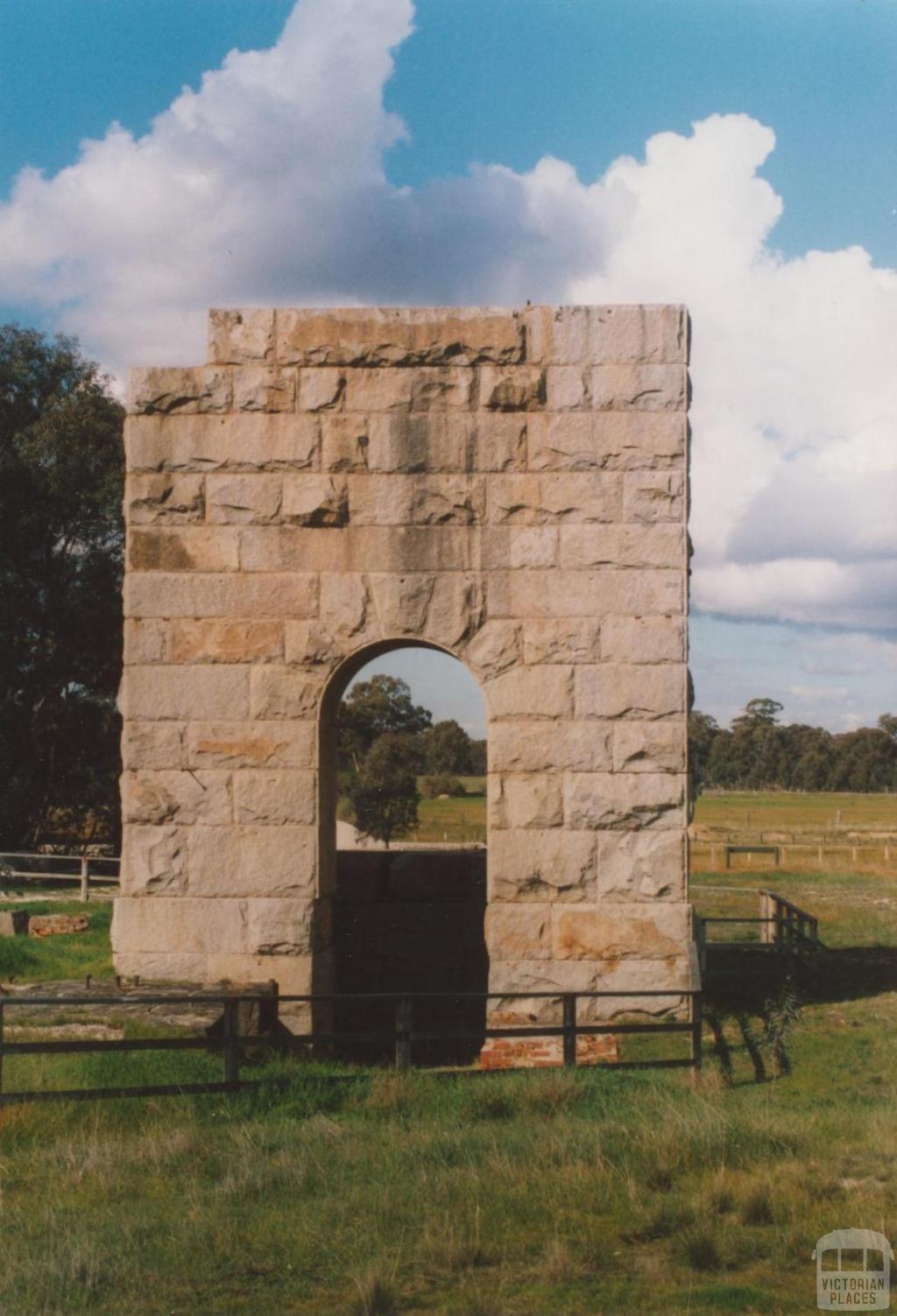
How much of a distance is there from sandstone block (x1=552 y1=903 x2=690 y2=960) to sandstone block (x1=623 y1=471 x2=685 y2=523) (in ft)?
9.40

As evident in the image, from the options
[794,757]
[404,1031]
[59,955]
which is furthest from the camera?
[794,757]

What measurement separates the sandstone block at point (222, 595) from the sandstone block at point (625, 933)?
3.04 m

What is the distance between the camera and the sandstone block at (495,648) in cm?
954

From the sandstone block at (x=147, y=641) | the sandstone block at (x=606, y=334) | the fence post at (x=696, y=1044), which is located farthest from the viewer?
the sandstone block at (x=147, y=641)

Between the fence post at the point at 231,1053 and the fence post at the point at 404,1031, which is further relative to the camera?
the fence post at the point at 404,1031

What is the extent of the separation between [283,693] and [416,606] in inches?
46.6

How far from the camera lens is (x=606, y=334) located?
9.66m

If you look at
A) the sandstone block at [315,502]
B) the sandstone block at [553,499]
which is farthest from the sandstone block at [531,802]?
the sandstone block at [315,502]

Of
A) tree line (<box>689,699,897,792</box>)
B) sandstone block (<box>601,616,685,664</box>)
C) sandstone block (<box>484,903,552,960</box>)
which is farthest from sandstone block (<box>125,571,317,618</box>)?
tree line (<box>689,699,897,792</box>)

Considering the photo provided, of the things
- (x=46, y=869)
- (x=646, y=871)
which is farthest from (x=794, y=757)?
(x=646, y=871)

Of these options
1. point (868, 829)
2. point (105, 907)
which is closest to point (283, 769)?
point (105, 907)

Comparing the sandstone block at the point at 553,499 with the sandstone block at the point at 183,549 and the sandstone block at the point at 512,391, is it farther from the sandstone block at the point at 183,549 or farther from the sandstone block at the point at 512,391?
the sandstone block at the point at 183,549

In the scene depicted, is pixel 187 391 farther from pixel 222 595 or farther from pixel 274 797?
pixel 274 797

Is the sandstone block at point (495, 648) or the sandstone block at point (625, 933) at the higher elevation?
the sandstone block at point (495, 648)
